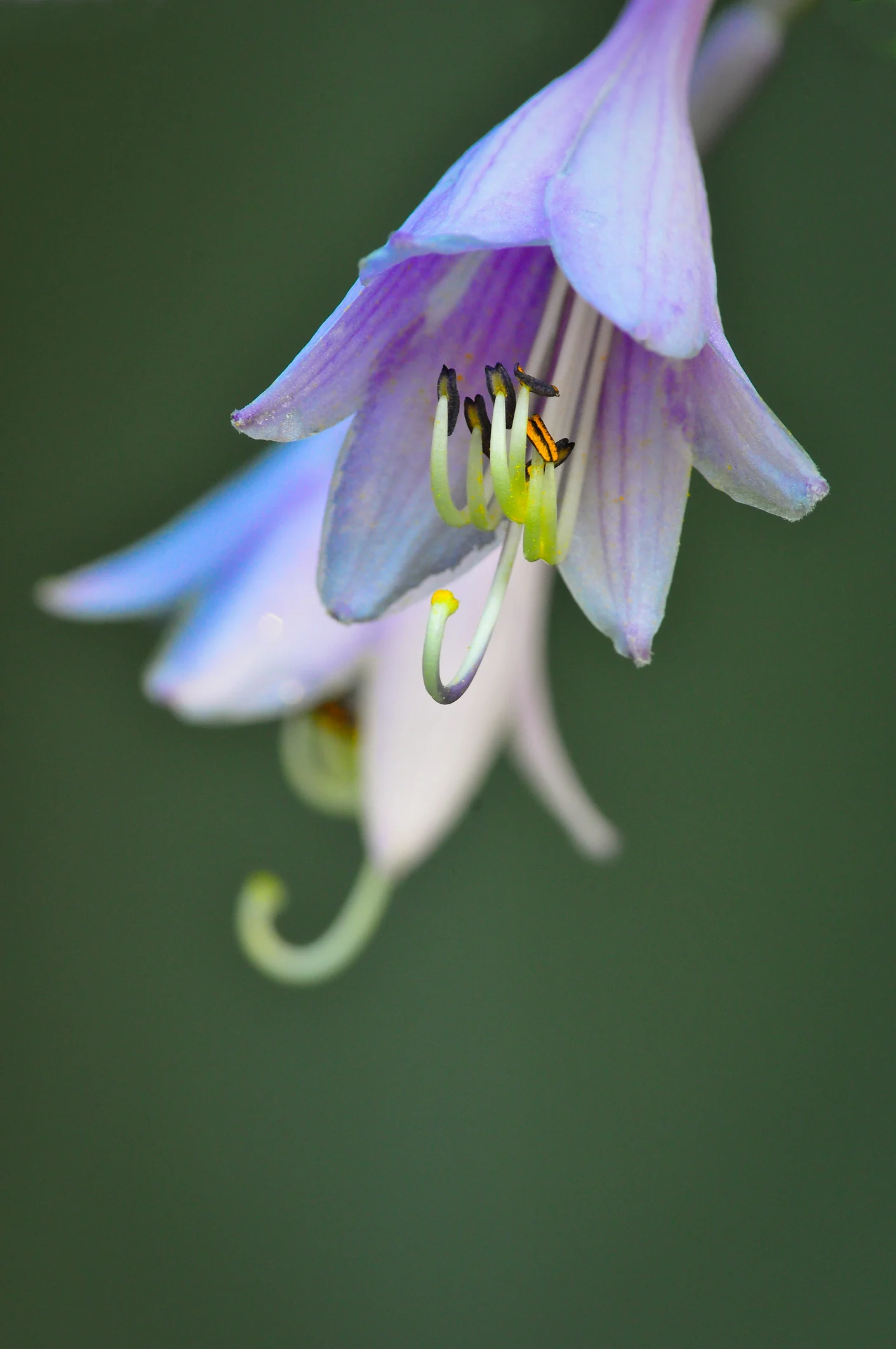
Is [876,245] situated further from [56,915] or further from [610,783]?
[56,915]

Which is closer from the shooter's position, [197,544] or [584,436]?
[584,436]

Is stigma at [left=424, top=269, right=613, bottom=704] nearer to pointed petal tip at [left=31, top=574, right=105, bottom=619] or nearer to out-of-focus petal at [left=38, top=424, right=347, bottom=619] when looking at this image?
out-of-focus petal at [left=38, top=424, right=347, bottom=619]

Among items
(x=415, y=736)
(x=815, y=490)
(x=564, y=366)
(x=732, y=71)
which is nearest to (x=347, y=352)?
(x=564, y=366)

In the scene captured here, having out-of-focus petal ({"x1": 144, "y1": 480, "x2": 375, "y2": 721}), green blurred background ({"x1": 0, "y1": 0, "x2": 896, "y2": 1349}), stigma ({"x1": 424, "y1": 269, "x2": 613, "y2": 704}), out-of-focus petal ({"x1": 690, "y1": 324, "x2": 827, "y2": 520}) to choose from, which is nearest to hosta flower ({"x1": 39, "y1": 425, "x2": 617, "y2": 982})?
out-of-focus petal ({"x1": 144, "y1": 480, "x2": 375, "y2": 721})

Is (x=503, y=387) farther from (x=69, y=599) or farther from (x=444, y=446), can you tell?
(x=69, y=599)

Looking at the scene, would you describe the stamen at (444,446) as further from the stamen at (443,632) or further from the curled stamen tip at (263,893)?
the curled stamen tip at (263,893)

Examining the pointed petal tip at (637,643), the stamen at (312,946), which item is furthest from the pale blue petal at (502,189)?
the stamen at (312,946)

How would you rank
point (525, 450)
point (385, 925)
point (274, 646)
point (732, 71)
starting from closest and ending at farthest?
point (525, 450), point (732, 71), point (274, 646), point (385, 925)
